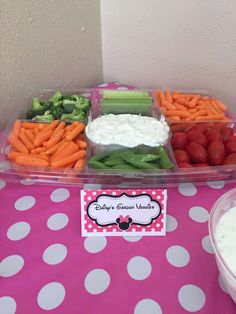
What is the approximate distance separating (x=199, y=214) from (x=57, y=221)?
290mm

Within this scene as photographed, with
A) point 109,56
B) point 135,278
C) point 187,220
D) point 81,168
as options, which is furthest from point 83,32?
point 135,278

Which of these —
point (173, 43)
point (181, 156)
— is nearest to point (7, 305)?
point (181, 156)

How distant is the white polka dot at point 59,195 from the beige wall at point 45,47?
14.6 inches

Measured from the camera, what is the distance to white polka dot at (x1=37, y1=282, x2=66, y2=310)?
0.49 m

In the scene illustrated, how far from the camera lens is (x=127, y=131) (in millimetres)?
864

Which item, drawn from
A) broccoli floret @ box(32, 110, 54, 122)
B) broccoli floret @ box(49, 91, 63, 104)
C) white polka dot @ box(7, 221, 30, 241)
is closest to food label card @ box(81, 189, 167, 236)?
white polka dot @ box(7, 221, 30, 241)

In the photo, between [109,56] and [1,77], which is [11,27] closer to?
[1,77]

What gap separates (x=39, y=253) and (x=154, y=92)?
751 millimetres

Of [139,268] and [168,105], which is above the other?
[168,105]

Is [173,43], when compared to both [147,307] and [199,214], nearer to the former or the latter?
[199,214]

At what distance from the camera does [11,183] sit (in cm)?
75

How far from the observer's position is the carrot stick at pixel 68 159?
2.53 ft

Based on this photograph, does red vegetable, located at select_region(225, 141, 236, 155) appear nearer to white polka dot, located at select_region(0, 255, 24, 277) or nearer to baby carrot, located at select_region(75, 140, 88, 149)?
baby carrot, located at select_region(75, 140, 88, 149)

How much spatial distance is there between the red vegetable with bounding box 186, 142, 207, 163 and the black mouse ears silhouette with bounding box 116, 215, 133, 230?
28cm
